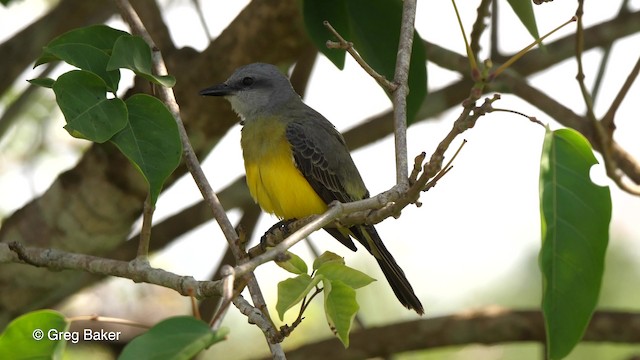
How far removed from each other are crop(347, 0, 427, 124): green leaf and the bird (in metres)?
0.71

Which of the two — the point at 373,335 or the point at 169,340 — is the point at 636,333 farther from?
the point at 169,340

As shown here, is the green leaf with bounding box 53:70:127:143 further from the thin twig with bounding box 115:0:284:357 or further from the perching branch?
the perching branch

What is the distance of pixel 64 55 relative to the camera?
3.28 meters

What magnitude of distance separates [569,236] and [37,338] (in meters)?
1.61

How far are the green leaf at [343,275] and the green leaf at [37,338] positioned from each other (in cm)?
79

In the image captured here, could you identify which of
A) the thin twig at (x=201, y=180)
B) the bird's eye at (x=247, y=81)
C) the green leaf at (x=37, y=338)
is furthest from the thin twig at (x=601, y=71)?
the green leaf at (x=37, y=338)

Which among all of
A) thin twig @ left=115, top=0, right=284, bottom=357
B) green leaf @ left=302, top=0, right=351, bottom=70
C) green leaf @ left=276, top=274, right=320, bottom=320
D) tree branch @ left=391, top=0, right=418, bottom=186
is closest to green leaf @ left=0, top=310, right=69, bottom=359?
thin twig @ left=115, top=0, right=284, bottom=357

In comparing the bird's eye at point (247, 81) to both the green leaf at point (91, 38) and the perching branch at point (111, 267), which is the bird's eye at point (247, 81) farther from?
the perching branch at point (111, 267)

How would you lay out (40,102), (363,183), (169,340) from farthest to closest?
(40,102)
(363,183)
(169,340)

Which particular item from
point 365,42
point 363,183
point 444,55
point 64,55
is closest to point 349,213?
point 64,55

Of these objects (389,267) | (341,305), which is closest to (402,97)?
(341,305)

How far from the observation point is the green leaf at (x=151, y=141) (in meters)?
3.11

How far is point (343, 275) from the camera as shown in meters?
2.79

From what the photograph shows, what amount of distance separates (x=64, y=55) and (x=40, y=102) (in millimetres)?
3962
